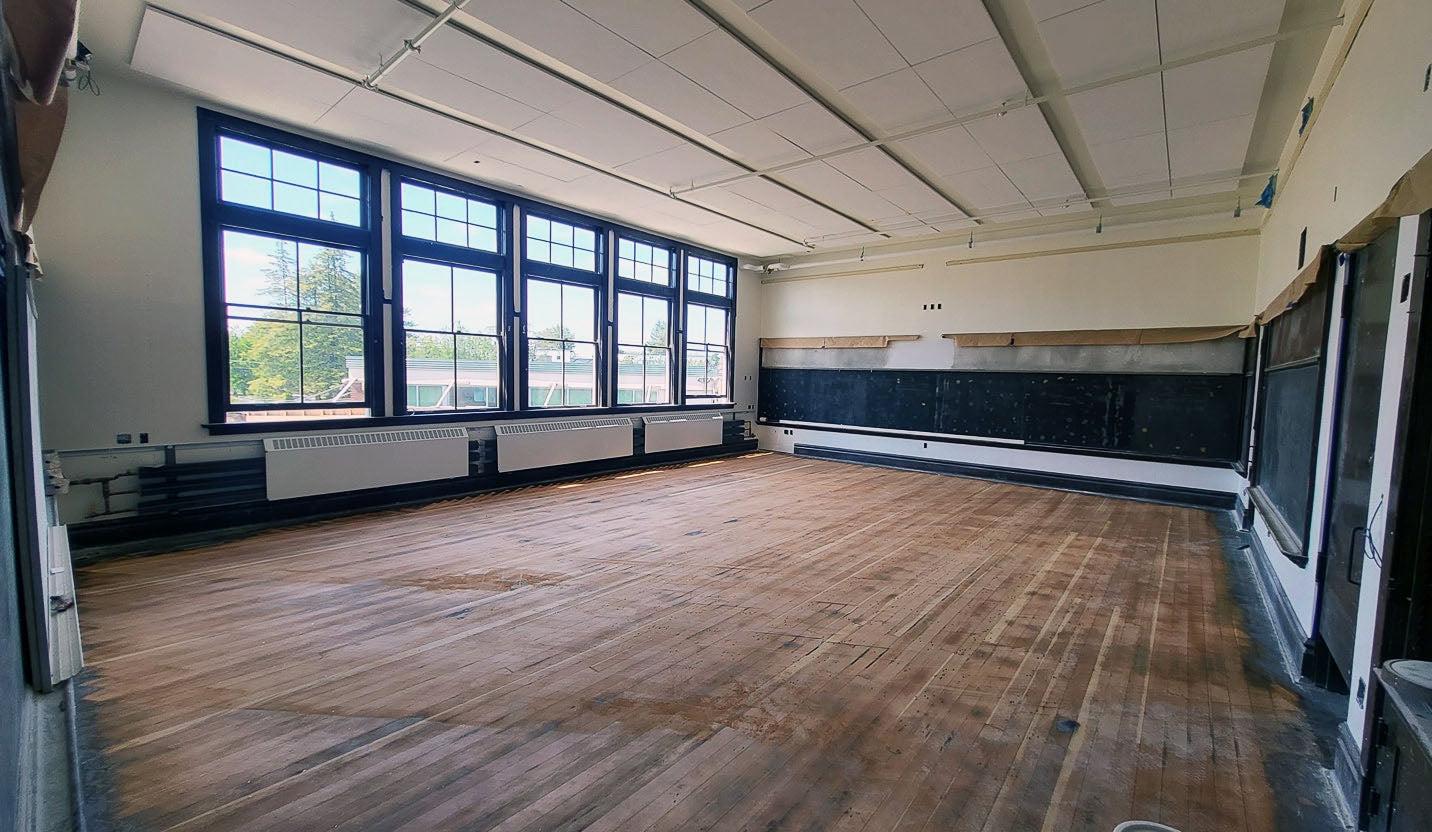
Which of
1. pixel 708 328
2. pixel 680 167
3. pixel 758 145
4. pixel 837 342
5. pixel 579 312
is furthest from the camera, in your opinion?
pixel 708 328

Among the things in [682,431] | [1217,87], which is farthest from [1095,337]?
[682,431]

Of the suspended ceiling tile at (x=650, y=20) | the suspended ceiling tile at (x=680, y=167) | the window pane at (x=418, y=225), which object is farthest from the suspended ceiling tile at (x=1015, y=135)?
the window pane at (x=418, y=225)

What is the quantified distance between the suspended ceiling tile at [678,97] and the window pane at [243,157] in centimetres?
353

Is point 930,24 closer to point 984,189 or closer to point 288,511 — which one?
point 984,189

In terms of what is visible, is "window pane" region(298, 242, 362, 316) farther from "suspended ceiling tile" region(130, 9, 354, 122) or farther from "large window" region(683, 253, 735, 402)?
"large window" region(683, 253, 735, 402)

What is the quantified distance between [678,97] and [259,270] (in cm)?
419

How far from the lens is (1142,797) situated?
2.03m

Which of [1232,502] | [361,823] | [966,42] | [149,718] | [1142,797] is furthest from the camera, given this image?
[1232,502]

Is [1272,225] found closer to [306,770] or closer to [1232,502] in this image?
[1232,502]

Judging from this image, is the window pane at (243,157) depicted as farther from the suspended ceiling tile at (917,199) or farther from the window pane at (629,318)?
the suspended ceiling tile at (917,199)

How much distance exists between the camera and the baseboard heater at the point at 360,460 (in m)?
5.26

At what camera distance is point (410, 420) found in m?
6.36

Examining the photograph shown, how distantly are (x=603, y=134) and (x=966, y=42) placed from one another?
3.07 m

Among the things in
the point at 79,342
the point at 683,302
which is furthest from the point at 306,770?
the point at 683,302
